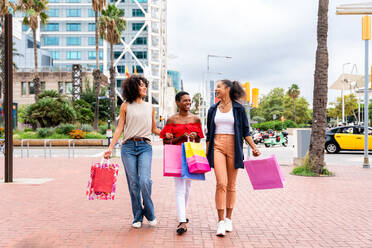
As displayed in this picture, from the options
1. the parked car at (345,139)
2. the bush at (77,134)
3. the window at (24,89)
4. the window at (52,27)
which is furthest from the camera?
the window at (52,27)

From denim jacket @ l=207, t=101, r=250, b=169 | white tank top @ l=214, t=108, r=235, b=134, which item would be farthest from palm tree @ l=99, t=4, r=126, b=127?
white tank top @ l=214, t=108, r=235, b=134

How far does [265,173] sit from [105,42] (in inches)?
2891

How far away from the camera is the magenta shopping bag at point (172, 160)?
4.83 meters

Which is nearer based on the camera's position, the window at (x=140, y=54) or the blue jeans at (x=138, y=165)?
the blue jeans at (x=138, y=165)

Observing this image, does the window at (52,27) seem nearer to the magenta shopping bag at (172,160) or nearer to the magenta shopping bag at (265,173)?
the magenta shopping bag at (172,160)

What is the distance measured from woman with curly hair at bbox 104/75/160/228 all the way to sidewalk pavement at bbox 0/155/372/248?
24.0 inches

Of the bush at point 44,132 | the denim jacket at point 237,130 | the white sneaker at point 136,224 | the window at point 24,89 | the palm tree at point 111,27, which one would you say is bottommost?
the white sneaker at point 136,224

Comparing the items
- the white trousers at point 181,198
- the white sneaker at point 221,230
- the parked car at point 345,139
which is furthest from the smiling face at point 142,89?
the parked car at point 345,139

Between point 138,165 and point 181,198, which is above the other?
point 138,165

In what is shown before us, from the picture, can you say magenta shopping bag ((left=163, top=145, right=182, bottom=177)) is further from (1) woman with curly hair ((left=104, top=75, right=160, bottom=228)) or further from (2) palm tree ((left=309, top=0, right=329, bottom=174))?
(2) palm tree ((left=309, top=0, right=329, bottom=174))

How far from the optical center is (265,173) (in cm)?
510

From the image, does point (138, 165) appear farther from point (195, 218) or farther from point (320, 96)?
point (320, 96)

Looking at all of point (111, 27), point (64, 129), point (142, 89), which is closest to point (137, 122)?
point (142, 89)

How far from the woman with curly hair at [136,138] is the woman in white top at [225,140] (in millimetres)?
789
